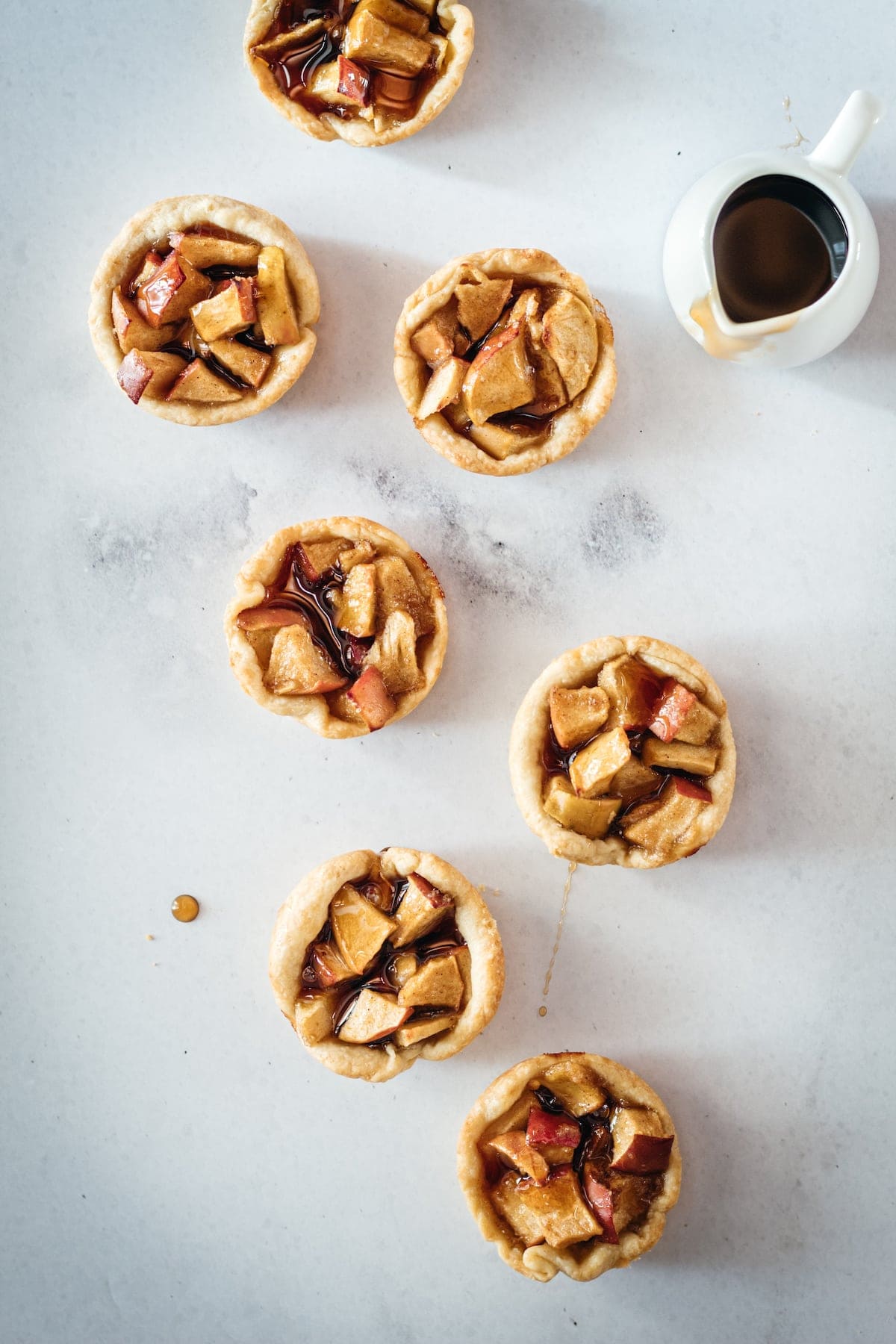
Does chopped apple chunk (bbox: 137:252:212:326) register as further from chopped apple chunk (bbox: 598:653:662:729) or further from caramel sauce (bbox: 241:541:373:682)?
chopped apple chunk (bbox: 598:653:662:729)

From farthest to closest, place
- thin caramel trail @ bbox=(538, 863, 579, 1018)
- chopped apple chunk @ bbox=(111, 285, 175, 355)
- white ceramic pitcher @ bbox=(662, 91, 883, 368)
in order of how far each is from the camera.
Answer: thin caramel trail @ bbox=(538, 863, 579, 1018), chopped apple chunk @ bbox=(111, 285, 175, 355), white ceramic pitcher @ bbox=(662, 91, 883, 368)

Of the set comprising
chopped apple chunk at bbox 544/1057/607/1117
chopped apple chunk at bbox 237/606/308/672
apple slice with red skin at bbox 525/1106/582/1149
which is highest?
chopped apple chunk at bbox 237/606/308/672

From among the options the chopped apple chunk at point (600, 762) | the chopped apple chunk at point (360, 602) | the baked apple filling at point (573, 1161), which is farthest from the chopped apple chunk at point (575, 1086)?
the chopped apple chunk at point (360, 602)

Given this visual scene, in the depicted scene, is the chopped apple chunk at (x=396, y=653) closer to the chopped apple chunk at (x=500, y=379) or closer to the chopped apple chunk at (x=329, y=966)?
the chopped apple chunk at (x=500, y=379)

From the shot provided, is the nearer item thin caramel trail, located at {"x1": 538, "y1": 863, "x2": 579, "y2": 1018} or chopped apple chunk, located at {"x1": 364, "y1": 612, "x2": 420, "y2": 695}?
chopped apple chunk, located at {"x1": 364, "y1": 612, "x2": 420, "y2": 695}

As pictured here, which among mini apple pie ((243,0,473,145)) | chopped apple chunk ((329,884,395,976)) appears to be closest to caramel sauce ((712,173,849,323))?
mini apple pie ((243,0,473,145))

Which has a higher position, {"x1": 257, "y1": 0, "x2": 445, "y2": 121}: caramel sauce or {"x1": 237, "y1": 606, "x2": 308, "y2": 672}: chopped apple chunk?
{"x1": 257, "y1": 0, "x2": 445, "y2": 121}: caramel sauce

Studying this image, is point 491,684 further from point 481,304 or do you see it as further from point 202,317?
point 202,317
